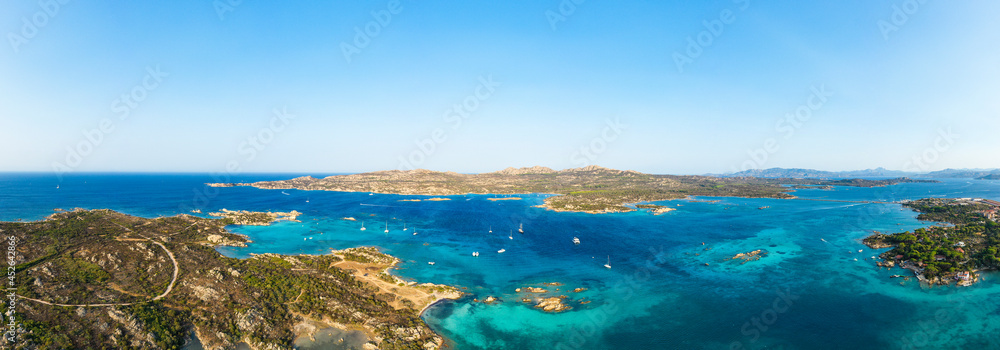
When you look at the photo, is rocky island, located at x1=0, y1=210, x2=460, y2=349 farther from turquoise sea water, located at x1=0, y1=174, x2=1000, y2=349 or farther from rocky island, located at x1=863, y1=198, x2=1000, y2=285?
rocky island, located at x1=863, y1=198, x2=1000, y2=285

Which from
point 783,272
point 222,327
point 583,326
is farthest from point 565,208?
point 222,327

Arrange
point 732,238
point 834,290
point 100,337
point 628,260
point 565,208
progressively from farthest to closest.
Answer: point 565,208 < point 732,238 < point 628,260 < point 834,290 < point 100,337

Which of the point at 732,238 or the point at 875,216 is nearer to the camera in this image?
the point at 732,238

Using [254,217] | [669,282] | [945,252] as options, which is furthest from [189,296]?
[945,252]

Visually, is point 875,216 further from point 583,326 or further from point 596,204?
point 583,326

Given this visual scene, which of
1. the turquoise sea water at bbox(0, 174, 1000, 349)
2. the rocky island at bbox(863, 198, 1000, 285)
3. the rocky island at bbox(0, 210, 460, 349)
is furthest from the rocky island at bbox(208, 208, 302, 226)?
the rocky island at bbox(863, 198, 1000, 285)

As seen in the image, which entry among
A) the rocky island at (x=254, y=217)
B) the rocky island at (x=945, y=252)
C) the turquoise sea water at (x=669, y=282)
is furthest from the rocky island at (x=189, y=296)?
the rocky island at (x=945, y=252)

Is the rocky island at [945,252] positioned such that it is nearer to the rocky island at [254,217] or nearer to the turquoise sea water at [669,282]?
the turquoise sea water at [669,282]
